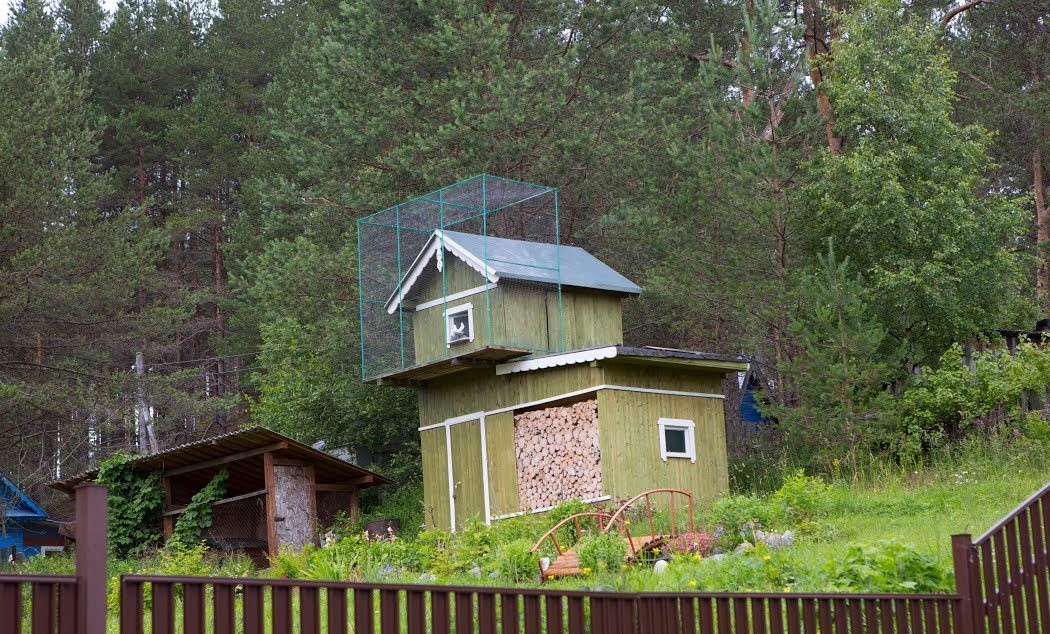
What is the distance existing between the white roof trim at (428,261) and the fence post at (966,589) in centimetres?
1263

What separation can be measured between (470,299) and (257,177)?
53.1ft

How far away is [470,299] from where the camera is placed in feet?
68.7

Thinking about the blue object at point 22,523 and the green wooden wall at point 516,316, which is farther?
the blue object at point 22,523

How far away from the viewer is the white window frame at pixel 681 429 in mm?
20297

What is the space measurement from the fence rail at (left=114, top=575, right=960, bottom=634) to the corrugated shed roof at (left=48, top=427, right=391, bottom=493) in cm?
1297

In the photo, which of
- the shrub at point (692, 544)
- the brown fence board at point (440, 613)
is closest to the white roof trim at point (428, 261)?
the shrub at point (692, 544)

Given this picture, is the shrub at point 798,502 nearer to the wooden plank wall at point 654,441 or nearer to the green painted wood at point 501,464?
the wooden plank wall at point 654,441

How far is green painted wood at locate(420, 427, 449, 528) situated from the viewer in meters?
22.3

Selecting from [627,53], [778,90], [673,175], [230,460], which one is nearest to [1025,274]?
[778,90]

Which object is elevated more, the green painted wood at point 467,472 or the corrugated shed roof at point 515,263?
the corrugated shed roof at point 515,263

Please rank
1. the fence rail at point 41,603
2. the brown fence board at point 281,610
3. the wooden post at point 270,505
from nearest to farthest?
the fence rail at point 41,603 → the brown fence board at point 281,610 → the wooden post at point 270,505

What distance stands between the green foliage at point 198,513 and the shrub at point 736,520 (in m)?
10.1

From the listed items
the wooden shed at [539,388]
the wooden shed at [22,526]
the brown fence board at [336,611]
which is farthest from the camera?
the wooden shed at [22,526]

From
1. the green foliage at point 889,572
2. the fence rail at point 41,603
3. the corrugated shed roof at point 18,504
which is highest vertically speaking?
the corrugated shed roof at point 18,504
